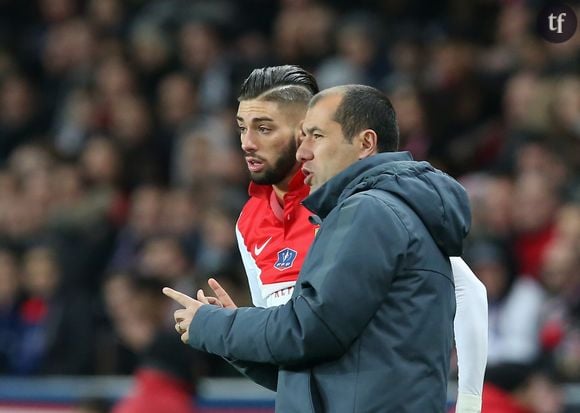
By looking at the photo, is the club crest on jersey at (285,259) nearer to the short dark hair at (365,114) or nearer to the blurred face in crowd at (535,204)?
the short dark hair at (365,114)

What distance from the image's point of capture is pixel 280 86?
388 centimetres

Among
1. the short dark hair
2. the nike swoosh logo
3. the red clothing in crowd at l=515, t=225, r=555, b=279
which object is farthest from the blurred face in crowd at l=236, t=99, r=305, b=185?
the red clothing in crowd at l=515, t=225, r=555, b=279

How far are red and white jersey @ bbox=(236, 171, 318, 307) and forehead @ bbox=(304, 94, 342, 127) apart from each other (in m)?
0.60

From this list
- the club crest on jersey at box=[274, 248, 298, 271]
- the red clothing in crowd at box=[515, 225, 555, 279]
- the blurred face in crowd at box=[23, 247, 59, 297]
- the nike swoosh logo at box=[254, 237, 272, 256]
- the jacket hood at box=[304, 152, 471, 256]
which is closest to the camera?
the jacket hood at box=[304, 152, 471, 256]

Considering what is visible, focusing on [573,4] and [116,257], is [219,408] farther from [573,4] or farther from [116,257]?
[573,4]

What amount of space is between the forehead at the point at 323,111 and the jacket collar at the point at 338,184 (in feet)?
0.47

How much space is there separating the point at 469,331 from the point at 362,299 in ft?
2.30

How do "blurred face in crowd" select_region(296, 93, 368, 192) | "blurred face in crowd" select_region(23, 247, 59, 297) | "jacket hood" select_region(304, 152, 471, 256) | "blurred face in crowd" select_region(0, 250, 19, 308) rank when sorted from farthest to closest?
"blurred face in crowd" select_region(0, 250, 19, 308)
"blurred face in crowd" select_region(23, 247, 59, 297)
"blurred face in crowd" select_region(296, 93, 368, 192)
"jacket hood" select_region(304, 152, 471, 256)

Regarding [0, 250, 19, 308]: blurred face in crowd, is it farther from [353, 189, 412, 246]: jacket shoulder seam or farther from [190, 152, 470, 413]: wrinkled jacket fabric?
[353, 189, 412, 246]: jacket shoulder seam

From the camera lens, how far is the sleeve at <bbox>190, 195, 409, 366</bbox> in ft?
9.73

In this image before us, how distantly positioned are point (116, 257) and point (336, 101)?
Result: 5.93 meters

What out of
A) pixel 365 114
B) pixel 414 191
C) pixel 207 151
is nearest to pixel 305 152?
pixel 365 114

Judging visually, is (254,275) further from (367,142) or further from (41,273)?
(41,273)

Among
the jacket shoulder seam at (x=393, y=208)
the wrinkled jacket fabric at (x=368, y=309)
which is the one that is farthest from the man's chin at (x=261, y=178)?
A: the jacket shoulder seam at (x=393, y=208)
